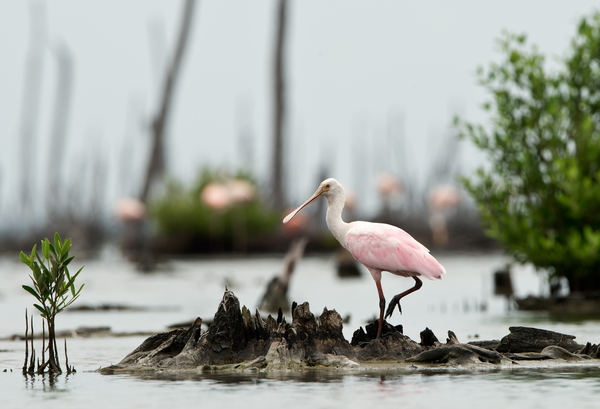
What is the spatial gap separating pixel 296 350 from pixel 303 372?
0.28 metres

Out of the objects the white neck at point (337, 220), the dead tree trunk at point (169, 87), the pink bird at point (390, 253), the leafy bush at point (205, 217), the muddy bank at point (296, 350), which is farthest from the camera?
the dead tree trunk at point (169, 87)

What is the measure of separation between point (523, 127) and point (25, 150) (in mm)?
39584

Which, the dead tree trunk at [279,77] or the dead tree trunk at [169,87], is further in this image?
the dead tree trunk at [169,87]

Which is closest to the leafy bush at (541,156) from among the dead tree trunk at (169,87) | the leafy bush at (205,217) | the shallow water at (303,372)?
the shallow water at (303,372)

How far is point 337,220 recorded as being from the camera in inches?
374

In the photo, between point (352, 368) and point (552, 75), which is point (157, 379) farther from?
point (552, 75)

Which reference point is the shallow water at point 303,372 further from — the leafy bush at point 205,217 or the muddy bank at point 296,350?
the leafy bush at point 205,217

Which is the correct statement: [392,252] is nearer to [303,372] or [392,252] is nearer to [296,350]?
[296,350]

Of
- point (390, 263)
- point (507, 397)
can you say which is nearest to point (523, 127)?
point (390, 263)

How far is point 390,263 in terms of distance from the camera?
8992 mm

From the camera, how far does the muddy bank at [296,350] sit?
8180 mm

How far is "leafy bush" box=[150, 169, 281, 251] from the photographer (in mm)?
35000

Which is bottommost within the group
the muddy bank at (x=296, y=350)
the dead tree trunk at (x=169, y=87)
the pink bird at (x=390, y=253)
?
the muddy bank at (x=296, y=350)

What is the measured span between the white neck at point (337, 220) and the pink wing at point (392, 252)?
219 mm
